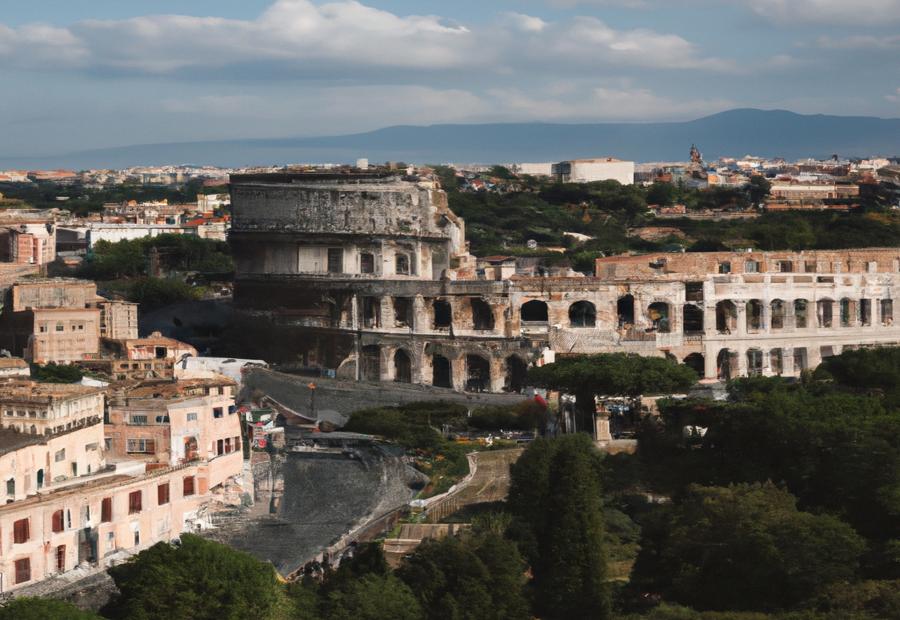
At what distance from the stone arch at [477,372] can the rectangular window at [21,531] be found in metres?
27.4

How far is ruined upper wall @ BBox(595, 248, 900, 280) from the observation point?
72688mm

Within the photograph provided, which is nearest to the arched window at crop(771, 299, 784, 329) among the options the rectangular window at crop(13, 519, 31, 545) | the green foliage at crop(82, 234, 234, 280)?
the green foliage at crop(82, 234, 234, 280)

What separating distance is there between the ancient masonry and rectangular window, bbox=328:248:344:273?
49mm

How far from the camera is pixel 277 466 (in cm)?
5334

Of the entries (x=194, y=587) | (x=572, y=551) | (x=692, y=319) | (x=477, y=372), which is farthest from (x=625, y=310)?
(x=194, y=587)

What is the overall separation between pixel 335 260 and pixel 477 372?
22.9 ft

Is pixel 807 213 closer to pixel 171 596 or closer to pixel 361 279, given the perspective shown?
pixel 361 279

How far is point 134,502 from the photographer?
46.7 meters

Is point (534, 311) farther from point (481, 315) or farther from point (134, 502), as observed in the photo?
point (134, 502)

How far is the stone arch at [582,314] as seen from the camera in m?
70.8

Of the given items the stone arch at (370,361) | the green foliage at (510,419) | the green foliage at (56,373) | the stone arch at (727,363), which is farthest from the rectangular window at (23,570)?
the stone arch at (727,363)

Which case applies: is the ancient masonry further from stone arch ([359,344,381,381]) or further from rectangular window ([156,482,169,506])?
rectangular window ([156,482,169,506])

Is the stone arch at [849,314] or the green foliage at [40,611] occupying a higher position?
the stone arch at [849,314]

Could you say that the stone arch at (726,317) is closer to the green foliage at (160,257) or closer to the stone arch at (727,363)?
the stone arch at (727,363)
